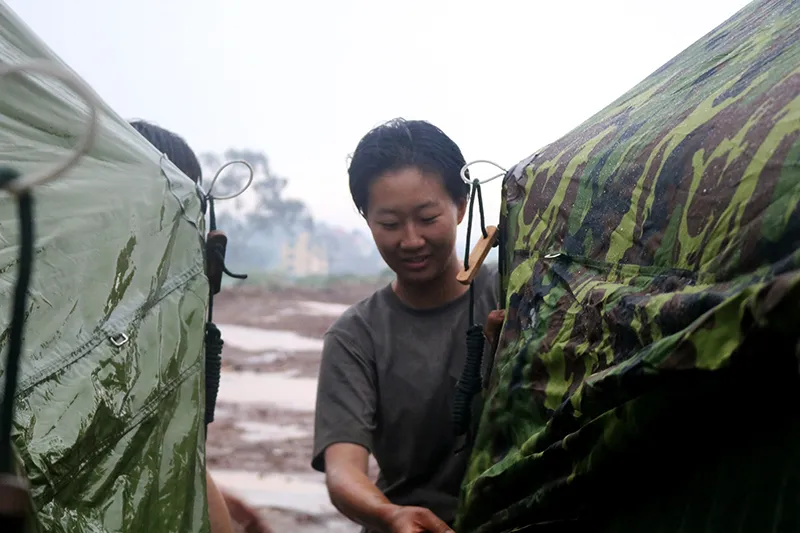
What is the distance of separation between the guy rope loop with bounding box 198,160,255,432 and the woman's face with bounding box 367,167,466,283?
306 mm

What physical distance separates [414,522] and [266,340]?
1018 cm

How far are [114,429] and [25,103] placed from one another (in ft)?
1.78

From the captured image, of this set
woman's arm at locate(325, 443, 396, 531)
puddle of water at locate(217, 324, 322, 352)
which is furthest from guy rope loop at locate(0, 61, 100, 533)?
puddle of water at locate(217, 324, 322, 352)

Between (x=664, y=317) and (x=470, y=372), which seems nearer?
(x=664, y=317)

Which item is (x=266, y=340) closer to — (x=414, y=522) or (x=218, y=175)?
(x=218, y=175)

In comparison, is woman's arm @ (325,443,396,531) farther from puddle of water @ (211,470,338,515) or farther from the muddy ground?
puddle of water @ (211,470,338,515)

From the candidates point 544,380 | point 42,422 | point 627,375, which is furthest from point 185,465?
point 627,375

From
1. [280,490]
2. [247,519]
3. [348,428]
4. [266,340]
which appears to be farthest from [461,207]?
[266,340]

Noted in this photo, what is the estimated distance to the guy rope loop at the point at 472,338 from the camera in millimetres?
1619

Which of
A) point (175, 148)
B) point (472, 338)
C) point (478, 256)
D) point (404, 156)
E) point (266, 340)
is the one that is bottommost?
point (266, 340)

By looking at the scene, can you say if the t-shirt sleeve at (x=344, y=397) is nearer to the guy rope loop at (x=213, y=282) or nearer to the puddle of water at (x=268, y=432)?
the guy rope loop at (x=213, y=282)

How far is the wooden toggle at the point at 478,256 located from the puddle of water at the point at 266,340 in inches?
354

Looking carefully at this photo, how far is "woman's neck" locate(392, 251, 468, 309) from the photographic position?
2012 millimetres

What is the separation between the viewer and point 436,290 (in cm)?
202
